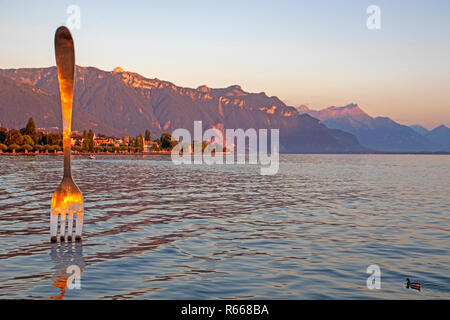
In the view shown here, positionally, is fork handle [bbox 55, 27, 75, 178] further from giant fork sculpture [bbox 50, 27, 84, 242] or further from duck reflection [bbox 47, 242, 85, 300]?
duck reflection [bbox 47, 242, 85, 300]

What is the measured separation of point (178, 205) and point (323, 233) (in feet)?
55.0

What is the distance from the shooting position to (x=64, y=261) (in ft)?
57.7

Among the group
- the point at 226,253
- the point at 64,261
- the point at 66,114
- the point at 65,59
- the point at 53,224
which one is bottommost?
the point at 226,253

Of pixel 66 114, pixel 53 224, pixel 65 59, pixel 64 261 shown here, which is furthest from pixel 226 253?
pixel 65 59

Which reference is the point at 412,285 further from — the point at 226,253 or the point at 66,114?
the point at 66,114

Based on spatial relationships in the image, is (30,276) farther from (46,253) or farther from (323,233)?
(323,233)

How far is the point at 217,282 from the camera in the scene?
1556cm

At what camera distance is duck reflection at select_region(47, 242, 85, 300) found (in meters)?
14.7

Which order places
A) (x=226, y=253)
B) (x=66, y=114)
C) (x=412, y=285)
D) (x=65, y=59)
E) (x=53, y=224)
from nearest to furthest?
(x=65, y=59)
(x=412, y=285)
(x=66, y=114)
(x=53, y=224)
(x=226, y=253)

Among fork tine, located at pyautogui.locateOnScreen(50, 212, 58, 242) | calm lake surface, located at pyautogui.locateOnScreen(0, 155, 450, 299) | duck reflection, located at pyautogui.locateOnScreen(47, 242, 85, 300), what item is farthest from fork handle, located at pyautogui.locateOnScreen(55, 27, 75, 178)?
calm lake surface, located at pyautogui.locateOnScreen(0, 155, 450, 299)

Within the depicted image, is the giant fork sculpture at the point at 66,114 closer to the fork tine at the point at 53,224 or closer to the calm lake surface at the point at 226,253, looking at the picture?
the fork tine at the point at 53,224

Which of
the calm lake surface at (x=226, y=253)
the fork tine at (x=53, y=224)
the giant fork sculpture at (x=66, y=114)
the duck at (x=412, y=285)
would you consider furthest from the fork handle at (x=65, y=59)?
the duck at (x=412, y=285)

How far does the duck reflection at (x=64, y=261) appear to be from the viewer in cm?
1474
